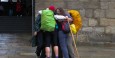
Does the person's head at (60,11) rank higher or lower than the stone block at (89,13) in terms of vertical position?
higher

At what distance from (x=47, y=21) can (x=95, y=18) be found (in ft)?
19.2

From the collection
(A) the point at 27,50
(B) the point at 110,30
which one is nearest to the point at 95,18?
(B) the point at 110,30

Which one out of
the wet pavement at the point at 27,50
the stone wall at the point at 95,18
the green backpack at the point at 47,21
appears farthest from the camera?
the stone wall at the point at 95,18

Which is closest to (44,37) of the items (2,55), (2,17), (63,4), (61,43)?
(61,43)

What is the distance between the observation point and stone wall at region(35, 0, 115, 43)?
15.8 meters

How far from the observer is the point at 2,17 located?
2383 centimetres

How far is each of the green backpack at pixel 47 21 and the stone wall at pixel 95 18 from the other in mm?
5344

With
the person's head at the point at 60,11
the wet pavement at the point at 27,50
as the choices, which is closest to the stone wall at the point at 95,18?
the wet pavement at the point at 27,50

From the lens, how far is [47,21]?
10.4 metres

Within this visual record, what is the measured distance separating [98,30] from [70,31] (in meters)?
5.52

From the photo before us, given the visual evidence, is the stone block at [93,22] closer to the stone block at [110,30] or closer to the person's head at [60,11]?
the stone block at [110,30]

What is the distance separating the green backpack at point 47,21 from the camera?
10.4m

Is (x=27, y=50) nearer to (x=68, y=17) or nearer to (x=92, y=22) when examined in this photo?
(x=92, y=22)

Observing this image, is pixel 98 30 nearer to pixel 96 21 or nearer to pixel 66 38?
pixel 96 21
